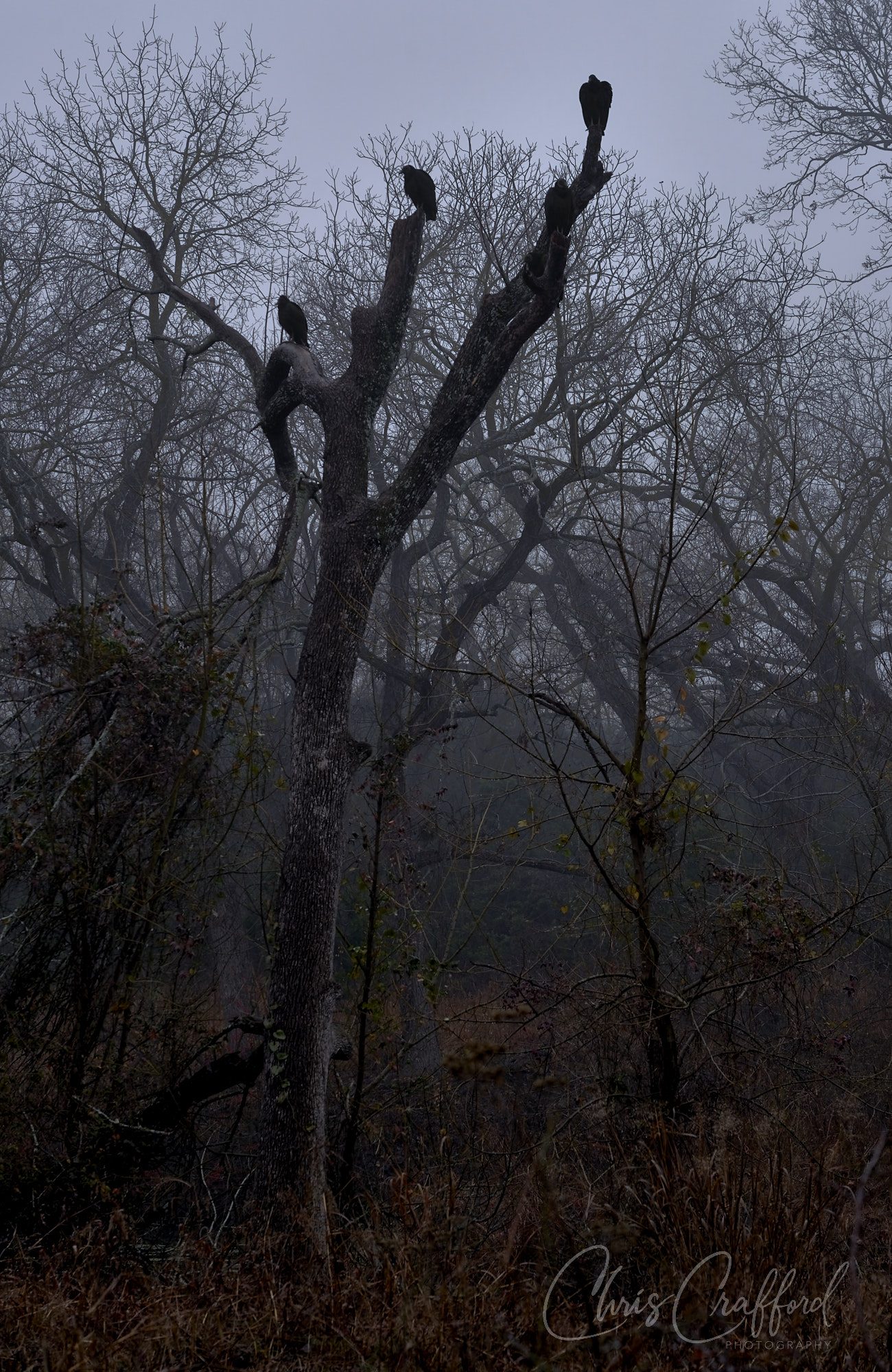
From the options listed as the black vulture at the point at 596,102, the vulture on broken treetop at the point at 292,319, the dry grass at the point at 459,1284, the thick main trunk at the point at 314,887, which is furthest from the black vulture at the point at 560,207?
the dry grass at the point at 459,1284

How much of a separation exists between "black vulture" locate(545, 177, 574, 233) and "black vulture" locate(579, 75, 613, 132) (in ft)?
2.05

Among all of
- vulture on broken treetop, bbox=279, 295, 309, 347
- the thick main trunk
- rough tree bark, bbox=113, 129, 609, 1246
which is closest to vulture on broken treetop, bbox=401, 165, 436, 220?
rough tree bark, bbox=113, 129, 609, 1246

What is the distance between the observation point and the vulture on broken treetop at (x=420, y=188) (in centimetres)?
644

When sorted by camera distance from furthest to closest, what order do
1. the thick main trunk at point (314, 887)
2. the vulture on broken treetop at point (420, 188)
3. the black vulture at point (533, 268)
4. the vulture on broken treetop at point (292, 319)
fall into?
the vulture on broken treetop at point (292, 319) → the vulture on broken treetop at point (420, 188) → the black vulture at point (533, 268) → the thick main trunk at point (314, 887)

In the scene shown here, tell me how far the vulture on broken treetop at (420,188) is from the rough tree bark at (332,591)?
0.13m

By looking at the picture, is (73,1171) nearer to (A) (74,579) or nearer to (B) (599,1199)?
(B) (599,1199)

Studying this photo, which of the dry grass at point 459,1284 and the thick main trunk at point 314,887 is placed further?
the thick main trunk at point 314,887

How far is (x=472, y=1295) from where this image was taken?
3109 millimetres

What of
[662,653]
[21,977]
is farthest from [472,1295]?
[662,653]

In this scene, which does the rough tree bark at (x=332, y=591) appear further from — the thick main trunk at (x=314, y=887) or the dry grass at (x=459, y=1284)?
the dry grass at (x=459, y=1284)

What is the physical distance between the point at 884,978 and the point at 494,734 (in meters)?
10.3

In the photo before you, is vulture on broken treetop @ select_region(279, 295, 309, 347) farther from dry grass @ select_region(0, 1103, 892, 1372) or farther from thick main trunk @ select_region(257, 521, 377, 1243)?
dry grass @ select_region(0, 1103, 892, 1372)

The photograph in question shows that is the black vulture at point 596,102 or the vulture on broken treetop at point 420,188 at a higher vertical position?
the black vulture at point 596,102

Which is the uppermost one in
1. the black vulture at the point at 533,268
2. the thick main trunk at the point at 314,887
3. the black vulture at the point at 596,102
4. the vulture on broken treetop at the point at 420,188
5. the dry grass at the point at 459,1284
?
the black vulture at the point at 596,102
